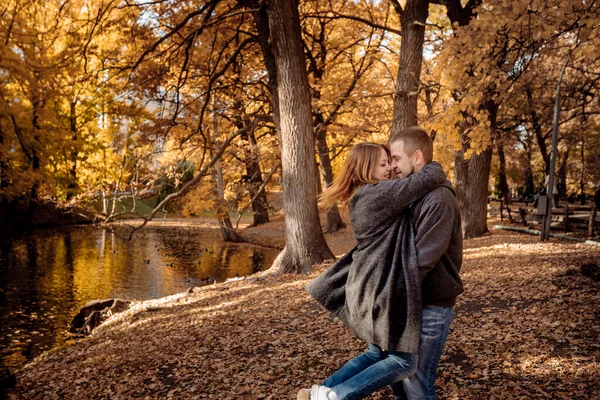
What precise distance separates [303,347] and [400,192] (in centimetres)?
358

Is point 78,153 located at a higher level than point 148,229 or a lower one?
higher

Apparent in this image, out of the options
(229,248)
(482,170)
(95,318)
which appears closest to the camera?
(95,318)

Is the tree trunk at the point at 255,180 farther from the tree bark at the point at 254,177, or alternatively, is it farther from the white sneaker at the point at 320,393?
the white sneaker at the point at 320,393

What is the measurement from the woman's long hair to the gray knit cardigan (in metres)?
0.14

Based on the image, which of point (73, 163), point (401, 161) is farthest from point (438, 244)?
point (73, 163)

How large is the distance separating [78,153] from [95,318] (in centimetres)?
2273

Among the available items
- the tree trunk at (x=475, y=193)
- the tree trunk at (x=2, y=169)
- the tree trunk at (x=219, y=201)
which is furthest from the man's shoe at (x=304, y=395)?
the tree trunk at (x=2, y=169)

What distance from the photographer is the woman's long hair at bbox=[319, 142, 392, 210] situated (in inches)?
116

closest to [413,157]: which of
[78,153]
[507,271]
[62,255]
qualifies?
[507,271]

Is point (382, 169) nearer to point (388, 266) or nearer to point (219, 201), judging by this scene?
point (388, 266)

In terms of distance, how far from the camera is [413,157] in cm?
287

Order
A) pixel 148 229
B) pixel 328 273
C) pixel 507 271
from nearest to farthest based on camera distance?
pixel 328 273
pixel 507 271
pixel 148 229

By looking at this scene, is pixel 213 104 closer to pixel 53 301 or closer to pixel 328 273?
pixel 53 301

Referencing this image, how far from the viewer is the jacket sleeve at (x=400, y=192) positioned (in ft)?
8.55
